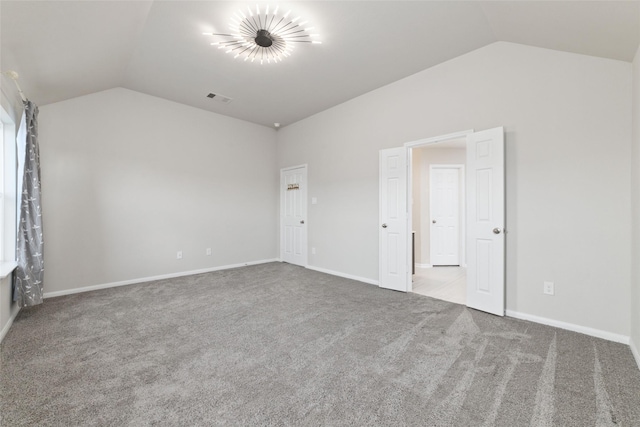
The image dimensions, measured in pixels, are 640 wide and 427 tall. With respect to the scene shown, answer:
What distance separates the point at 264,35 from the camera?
103 inches

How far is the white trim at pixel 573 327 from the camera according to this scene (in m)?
2.34

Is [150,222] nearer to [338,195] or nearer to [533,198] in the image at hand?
[338,195]

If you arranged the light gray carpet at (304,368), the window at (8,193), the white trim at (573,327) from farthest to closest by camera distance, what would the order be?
the window at (8,193)
the white trim at (573,327)
the light gray carpet at (304,368)

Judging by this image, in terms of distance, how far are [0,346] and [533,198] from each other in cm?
498

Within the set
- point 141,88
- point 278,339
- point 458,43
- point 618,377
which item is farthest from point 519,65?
point 141,88

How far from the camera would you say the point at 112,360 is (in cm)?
207

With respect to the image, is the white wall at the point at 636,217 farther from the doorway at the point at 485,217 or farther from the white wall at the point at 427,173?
the white wall at the point at 427,173

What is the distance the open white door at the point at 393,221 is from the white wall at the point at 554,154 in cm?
43

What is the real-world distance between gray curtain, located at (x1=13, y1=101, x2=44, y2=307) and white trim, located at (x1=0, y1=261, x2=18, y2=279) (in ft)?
0.21

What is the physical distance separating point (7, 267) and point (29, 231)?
430 mm

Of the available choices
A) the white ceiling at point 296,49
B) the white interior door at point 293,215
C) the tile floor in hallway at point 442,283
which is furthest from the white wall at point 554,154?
the white interior door at point 293,215

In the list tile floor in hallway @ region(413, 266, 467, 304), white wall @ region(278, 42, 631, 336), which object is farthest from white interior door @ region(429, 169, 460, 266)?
white wall @ region(278, 42, 631, 336)

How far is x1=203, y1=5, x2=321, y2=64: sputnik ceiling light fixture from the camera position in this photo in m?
2.48

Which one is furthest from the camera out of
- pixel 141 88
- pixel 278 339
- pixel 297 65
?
pixel 141 88
